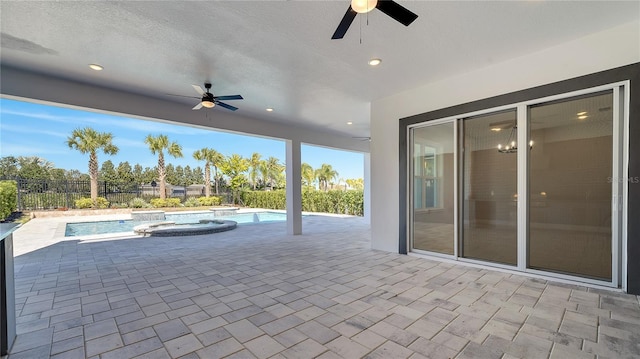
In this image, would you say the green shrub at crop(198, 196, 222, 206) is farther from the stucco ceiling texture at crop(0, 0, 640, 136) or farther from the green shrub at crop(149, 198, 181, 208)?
the stucco ceiling texture at crop(0, 0, 640, 136)

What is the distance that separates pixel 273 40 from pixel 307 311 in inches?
117

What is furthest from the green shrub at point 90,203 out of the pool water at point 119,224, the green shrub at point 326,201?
the green shrub at point 326,201

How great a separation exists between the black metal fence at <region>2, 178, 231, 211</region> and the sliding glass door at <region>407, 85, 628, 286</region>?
1481 centimetres

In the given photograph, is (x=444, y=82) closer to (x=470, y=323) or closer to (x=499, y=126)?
(x=499, y=126)

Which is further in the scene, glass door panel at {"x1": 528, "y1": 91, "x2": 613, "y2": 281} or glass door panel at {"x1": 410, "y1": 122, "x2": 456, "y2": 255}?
glass door panel at {"x1": 410, "y1": 122, "x2": 456, "y2": 255}

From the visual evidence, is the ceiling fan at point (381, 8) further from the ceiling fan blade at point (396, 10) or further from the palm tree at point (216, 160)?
the palm tree at point (216, 160)

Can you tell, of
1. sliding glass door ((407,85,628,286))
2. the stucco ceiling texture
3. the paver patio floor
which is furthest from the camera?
sliding glass door ((407,85,628,286))

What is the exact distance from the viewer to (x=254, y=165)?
2122 cm

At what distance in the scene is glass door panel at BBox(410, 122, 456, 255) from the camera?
4.27m

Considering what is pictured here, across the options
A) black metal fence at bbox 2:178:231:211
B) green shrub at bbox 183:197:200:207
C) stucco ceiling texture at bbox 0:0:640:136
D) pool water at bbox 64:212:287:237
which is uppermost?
stucco ceiling texture at bbox 0:0:640:136

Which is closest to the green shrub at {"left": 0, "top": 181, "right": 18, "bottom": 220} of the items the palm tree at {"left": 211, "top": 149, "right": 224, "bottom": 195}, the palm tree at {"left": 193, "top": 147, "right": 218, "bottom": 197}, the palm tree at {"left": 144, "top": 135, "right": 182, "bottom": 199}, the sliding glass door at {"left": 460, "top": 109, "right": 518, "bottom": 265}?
the palm tree at {"left": 144, "top": 135, "right": 182, "bottom": 199}

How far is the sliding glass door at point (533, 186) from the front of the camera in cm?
305

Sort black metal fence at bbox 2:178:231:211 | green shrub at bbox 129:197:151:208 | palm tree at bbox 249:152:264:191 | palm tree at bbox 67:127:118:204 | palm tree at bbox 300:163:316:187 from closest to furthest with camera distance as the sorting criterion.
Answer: black metal fence at bbox 2:178:231:211 < palm tree at bbox 67:127:118:204 < green shrub at bbox 129:197:151:208 < palm tree at bbox 249:152:264:191 < palm tree at bbox 300:163:316:187

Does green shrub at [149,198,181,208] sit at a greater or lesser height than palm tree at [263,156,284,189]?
lesser
